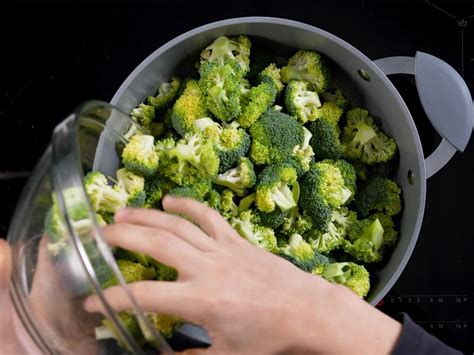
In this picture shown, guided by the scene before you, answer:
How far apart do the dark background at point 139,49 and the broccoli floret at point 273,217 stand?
29cm

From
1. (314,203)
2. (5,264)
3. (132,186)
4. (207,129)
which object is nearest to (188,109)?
(207,129)

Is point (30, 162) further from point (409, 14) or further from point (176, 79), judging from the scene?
point (409, 14)

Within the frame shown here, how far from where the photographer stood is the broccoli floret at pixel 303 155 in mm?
1024

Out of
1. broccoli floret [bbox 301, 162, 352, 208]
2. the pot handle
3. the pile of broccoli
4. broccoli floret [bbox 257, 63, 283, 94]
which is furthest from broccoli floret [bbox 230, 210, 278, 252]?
the pot handle

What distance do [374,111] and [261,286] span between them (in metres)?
0.41

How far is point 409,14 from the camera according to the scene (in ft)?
3.72

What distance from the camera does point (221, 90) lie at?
97 centimetres

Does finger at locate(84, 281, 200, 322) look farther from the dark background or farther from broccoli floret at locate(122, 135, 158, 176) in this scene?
the dark background

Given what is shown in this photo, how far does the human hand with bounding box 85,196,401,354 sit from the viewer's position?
0.77 meters

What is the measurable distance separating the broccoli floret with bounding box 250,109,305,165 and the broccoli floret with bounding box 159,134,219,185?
0.08m

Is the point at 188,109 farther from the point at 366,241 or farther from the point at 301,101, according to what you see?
the point at 366,241

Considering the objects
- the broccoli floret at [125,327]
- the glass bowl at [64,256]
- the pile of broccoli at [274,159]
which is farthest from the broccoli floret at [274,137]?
the broccoli floret at [125,327]

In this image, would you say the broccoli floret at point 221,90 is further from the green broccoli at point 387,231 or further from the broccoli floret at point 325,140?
the green broccoli at point 387,231

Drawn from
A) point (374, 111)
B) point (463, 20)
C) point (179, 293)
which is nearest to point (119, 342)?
point (179, 293)
